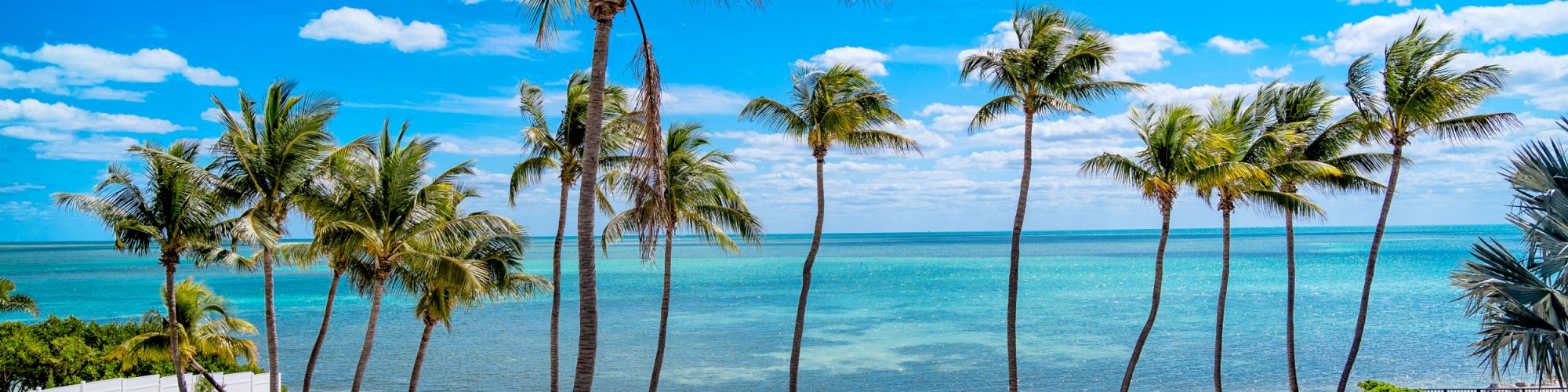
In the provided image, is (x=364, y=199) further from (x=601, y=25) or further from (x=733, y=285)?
(x=733, y=285)

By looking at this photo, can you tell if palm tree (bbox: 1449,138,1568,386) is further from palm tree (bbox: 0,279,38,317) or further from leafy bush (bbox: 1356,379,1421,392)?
palm tree (bbox: 0,279,38,317)

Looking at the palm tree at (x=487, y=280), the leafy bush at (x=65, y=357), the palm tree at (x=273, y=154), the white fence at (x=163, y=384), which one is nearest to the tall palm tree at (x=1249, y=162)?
the palm tree at (x=487, y=280)

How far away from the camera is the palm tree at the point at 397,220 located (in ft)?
54.2

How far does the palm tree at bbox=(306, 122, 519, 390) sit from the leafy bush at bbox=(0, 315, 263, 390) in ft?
38.2

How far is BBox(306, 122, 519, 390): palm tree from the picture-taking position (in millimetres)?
16516

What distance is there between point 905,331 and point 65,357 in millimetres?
41262

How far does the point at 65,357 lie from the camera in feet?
81.5

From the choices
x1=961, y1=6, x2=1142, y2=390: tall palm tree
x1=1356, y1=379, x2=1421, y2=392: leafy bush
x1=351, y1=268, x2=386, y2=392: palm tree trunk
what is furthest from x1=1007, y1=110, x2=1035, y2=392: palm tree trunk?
x1=351, y1=268, x2=386, y2=392: palm tree trunk

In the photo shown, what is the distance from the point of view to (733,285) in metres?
96.9

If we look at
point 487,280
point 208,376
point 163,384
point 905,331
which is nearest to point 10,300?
point 163,384

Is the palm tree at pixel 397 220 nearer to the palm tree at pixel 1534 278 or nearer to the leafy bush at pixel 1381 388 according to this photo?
the palm tree at pixel 1534 278

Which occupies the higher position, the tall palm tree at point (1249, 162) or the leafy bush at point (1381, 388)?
the tall palm tree at point (1249, 162)

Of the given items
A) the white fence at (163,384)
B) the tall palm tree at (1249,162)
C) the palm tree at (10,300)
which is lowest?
the white fence at (163,384)

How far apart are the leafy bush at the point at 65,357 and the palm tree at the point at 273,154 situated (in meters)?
10.3
